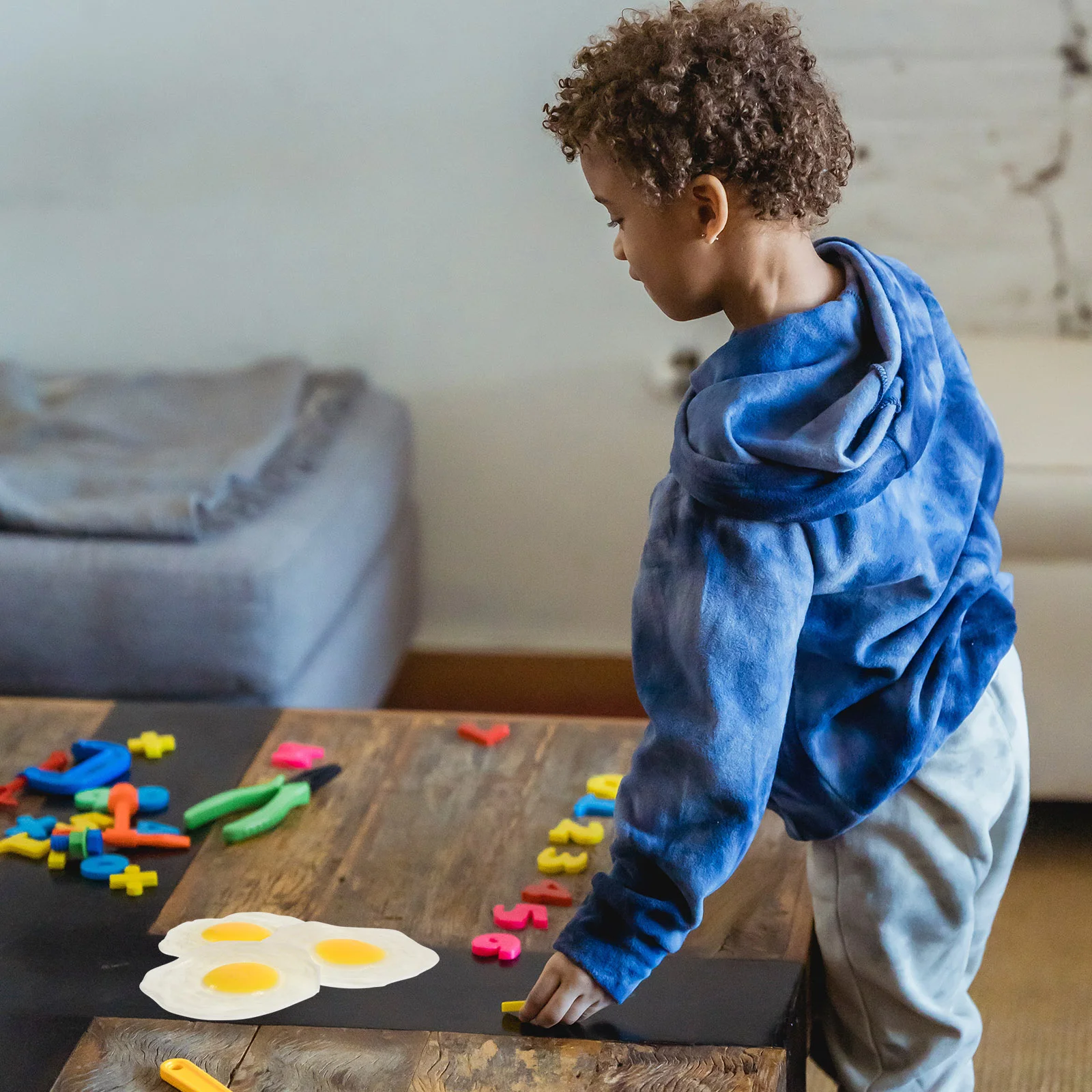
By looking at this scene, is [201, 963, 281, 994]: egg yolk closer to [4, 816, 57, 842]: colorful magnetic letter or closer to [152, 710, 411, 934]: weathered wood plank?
[152, 710, 411, 934]: weathered wood plank

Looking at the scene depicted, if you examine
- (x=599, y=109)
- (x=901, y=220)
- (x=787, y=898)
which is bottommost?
(x=787, y=898)

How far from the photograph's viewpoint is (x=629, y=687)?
225cm

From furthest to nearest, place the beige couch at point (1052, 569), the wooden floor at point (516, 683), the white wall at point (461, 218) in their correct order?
the wooden floor at point (516, 683) → the white wall at point (461, 218) → the beige couch at point (1052, 569)

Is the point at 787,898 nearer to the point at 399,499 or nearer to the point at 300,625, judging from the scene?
the point at 300,625

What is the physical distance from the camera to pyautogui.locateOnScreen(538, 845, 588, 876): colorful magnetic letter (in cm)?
109

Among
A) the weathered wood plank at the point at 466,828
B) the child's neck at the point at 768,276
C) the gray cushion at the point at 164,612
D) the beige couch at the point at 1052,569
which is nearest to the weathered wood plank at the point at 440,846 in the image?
the weathered wood plank at the point at 466,828

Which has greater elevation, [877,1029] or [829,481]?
[829,481]

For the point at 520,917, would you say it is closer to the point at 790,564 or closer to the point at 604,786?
the point at 604,786

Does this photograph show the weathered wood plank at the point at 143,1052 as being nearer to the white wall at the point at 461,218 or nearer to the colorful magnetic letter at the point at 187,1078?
the colorful magnetic letter at the point at 187,1078

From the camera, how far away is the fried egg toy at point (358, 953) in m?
0.96

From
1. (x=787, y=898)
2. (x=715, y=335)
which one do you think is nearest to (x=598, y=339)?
(x=715, y=335)

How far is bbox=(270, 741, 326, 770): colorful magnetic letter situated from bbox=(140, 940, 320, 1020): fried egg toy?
0.27m

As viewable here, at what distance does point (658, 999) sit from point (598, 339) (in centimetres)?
139

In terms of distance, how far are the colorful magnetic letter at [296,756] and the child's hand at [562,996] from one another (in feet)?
1.38
